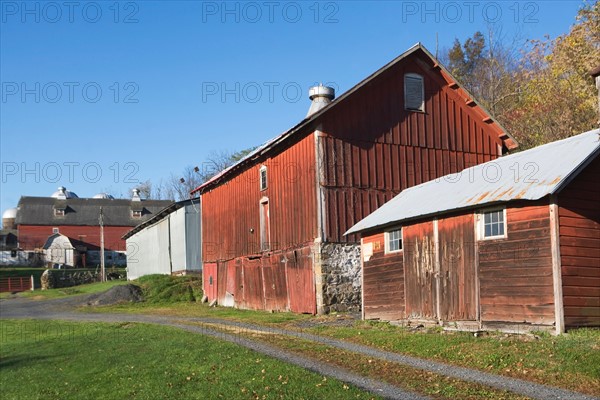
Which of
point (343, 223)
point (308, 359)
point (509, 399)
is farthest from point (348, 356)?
point (343, 223)

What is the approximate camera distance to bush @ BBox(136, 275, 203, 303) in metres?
37.4

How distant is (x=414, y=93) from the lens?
27.3m

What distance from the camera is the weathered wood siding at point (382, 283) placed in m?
20.8

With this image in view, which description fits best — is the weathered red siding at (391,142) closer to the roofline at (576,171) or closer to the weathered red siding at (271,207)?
the weathered red siding at (271,207)

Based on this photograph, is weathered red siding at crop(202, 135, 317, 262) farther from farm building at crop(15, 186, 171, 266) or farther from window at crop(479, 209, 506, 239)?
farm building at crop(15, 186, 171, 266)

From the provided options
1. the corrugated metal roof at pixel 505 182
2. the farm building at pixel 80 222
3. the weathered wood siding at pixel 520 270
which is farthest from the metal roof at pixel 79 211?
the weathered wood siding at pixel 520 270

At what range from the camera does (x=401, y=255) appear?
20656 mm

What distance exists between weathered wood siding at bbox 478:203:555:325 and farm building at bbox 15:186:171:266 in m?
71.6

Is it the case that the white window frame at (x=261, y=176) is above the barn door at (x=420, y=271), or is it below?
above

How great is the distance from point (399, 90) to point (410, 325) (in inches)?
427

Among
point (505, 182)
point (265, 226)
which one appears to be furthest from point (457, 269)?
point (265, 226)

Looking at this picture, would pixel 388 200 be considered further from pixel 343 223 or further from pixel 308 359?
pixel 308 359

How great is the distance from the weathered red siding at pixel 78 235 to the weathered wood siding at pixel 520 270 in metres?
73.7

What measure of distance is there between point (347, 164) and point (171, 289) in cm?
1699
